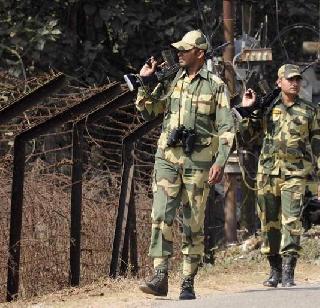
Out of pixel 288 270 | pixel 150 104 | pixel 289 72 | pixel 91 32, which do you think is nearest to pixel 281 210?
pixel 288 270

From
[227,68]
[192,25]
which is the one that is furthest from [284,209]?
[192,25]

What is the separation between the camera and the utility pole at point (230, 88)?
16656mm

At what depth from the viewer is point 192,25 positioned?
1803cm

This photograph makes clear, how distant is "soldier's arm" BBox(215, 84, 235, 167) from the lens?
8562 mm

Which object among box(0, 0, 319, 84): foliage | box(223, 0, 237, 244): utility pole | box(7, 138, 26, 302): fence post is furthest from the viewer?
box(0, 0, 319, 84): foliage

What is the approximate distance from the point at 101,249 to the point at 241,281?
148 centimetres

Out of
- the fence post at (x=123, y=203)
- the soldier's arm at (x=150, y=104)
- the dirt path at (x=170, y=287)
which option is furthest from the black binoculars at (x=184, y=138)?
the fence post at (x=123, y=203)

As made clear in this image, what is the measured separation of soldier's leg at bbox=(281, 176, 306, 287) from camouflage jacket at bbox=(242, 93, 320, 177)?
0.10m

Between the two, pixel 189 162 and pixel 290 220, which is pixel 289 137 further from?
pixel 189 162

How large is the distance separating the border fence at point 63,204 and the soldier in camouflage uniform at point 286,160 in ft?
4.76

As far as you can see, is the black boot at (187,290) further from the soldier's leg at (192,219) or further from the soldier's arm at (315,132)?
the soldier's arm at (315,132)

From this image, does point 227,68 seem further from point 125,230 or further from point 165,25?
point 125,230

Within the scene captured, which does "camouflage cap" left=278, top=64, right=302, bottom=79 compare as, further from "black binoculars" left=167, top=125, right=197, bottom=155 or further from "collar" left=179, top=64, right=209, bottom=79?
"black binoculars" left=167, top=125, right=197, bottom=155

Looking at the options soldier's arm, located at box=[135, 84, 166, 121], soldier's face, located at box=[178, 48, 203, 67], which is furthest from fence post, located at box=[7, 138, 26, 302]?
soldier's face, located at box=[178, 48, 203, 67]
